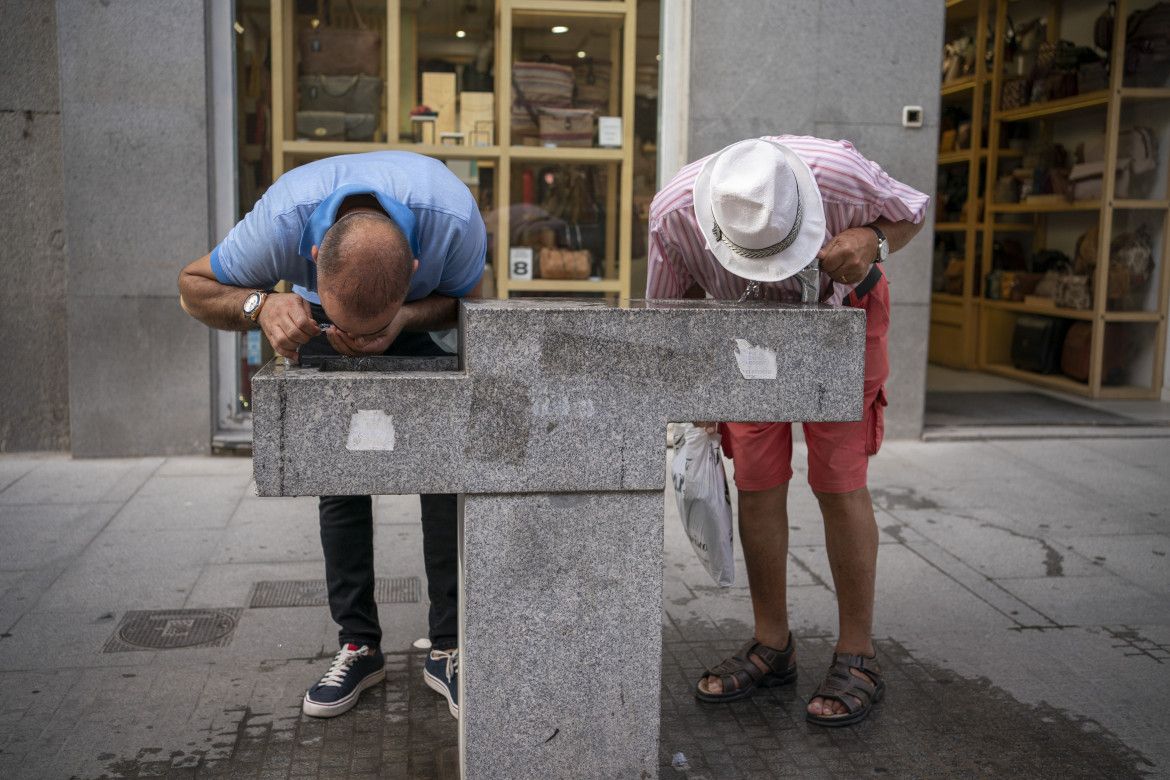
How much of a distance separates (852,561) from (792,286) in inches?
32.4

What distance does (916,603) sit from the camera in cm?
387

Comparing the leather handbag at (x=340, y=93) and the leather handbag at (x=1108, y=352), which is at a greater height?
the leather handbag at (x=340, y=93)

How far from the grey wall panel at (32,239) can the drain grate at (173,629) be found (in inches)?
108

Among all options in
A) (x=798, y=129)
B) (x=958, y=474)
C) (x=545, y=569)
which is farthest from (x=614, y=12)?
(x=545, y=569)

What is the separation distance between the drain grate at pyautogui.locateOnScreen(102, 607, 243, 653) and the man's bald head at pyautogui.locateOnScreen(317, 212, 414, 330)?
64.7 inches

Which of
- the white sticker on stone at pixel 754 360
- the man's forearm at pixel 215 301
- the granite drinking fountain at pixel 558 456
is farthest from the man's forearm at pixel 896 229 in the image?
the man's forearm at pixel 215 301

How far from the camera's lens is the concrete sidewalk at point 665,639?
9.03 feet

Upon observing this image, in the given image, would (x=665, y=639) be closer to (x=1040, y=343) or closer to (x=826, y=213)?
(x=826, y=213)

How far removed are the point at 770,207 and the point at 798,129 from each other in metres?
3.91

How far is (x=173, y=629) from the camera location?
3.54m

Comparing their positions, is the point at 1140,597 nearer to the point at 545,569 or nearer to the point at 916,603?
the point at 916,603

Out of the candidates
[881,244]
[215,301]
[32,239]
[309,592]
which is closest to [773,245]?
[881,244]

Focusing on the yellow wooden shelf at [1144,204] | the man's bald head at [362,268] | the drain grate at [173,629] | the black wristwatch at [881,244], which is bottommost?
the drain grate at [173,629]

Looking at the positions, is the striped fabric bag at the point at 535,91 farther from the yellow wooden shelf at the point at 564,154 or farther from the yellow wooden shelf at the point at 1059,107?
the yellow wooden shelf at the point at 1059,107
